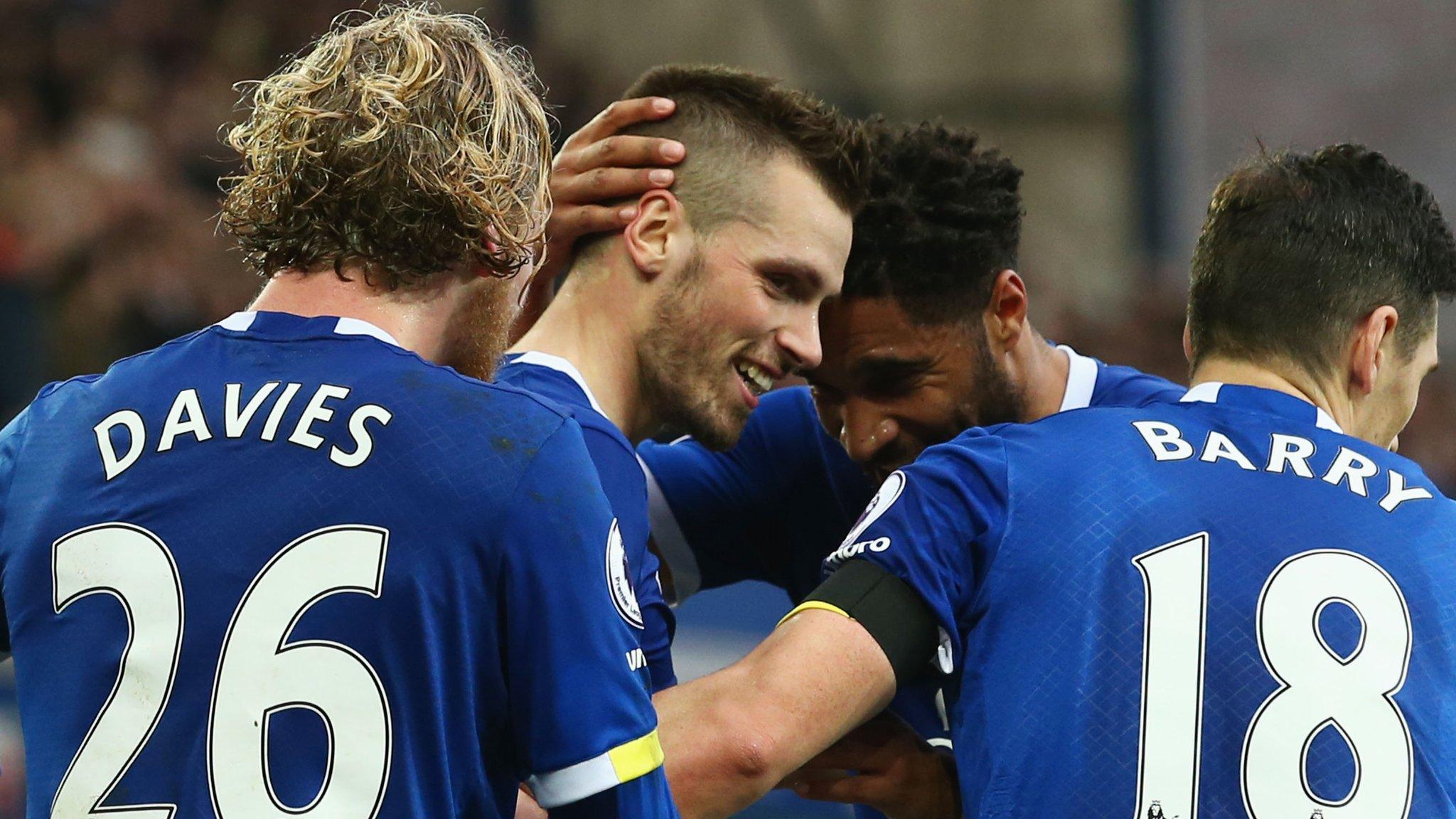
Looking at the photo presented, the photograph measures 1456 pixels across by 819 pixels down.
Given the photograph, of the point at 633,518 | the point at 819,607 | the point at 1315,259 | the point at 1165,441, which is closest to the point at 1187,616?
the point at 1165,441

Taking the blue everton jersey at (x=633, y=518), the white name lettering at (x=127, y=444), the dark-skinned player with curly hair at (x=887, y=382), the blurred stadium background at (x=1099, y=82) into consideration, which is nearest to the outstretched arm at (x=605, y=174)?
the dark-skinned player with curly hair at (x=887, y=382)

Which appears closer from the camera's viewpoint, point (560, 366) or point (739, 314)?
point (560, 366)

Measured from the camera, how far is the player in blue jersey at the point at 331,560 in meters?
1.92

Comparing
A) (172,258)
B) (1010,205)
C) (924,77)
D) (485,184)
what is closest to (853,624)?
(485,184)

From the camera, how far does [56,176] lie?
874 centimetres

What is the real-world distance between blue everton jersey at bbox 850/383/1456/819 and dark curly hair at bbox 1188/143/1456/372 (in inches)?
8.0

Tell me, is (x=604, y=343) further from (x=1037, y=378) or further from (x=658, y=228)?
(x=1037, y=378)

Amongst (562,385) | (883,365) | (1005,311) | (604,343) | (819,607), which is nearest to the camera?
(819,607)

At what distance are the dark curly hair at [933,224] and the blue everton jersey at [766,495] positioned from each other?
35cm

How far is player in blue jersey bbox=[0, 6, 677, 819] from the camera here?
1.92 m

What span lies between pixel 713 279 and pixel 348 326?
113 centimetres

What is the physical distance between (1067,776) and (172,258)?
7239mm

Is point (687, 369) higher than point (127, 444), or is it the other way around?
point (687, 369)

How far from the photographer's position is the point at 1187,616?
248cm
